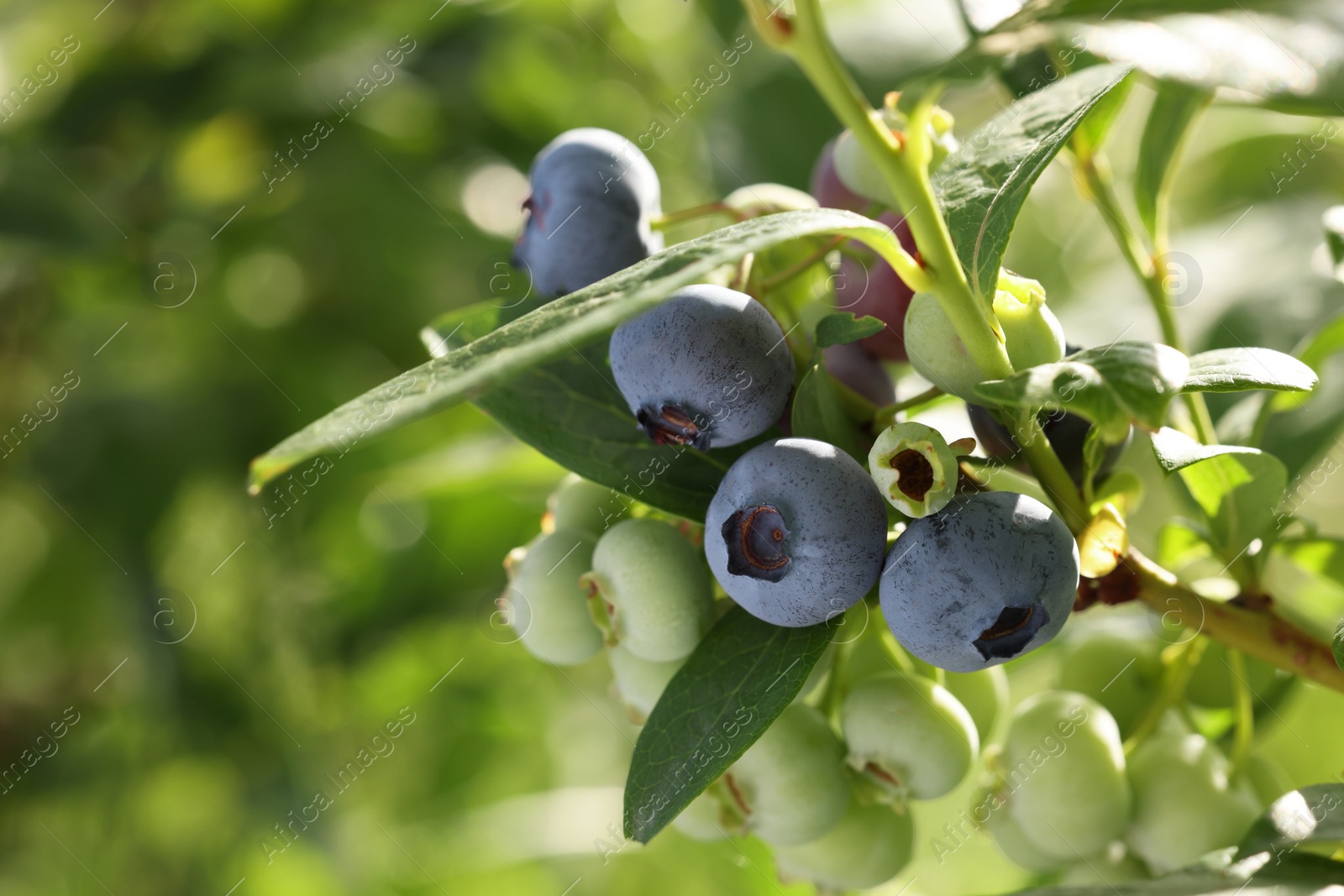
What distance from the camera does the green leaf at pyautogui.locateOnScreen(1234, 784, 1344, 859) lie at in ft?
1.75

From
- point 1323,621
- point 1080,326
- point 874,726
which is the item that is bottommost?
point 1323,621

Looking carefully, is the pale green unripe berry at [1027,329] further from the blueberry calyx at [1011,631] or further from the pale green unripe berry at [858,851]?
the pale green unripe berry at [858,851]

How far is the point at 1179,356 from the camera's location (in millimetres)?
432

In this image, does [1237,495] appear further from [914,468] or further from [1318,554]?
[914,468]

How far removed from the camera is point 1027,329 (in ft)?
1.65

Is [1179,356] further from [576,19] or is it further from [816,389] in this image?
[576,19]

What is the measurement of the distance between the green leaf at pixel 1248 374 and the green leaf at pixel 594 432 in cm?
24

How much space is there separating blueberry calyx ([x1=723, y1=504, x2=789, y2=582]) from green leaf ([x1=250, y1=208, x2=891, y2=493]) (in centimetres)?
14

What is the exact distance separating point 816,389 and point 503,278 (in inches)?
26.1

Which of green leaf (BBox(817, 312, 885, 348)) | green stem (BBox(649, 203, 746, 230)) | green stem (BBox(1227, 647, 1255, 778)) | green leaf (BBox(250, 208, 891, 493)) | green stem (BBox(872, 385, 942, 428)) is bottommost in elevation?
green stem (BBox(1227, 647, 1255, 778))

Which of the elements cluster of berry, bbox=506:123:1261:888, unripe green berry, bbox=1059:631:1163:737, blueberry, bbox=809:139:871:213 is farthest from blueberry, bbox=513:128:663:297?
unripe green berry, bbox=1059:631:1163:737

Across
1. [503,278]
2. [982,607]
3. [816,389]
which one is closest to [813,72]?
[816,389]

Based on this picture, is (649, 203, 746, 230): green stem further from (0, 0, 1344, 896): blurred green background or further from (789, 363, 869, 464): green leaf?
(0, 0, 1344, 896): blurred green background

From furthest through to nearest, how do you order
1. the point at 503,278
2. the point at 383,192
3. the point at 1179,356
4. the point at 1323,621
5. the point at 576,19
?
the point at 576,19 < the point at 383,192 < the point at 503,278 < the point at 1323,621 < the point at 1179,356
